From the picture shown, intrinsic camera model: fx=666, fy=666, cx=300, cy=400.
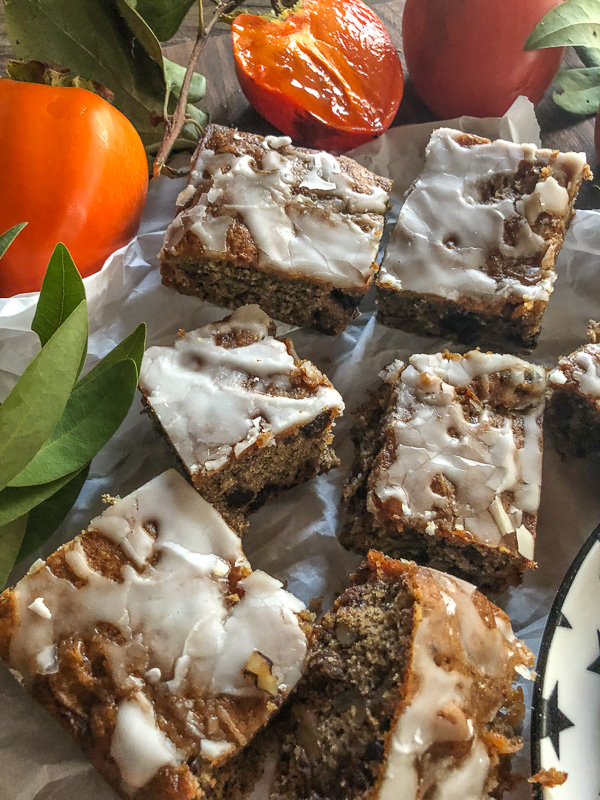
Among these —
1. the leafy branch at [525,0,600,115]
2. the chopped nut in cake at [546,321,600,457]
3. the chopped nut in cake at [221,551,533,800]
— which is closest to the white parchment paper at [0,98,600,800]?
the chopped nut in cake at [546,321,600,457]

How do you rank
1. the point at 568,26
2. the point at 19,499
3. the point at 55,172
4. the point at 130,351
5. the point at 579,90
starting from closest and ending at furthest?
the point at 19,499 → the point at 130,351 → the point at 55,172 → the point at 568,26 → the point at 579,90

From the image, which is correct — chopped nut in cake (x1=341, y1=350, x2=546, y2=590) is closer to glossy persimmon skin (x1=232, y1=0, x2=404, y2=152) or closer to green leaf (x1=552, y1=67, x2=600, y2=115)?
glossy persimmon skin (x1=232, y1=0, x2=404, y2=152)

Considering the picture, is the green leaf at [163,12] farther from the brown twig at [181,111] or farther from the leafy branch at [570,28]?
the leafy branch at [570,28]

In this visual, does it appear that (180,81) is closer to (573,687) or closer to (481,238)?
(481,238)

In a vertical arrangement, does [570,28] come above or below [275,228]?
above

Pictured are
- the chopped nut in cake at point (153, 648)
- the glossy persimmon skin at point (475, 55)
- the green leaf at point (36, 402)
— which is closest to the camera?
the green leaf at point (36, 402)

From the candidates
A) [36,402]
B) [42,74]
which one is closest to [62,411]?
[36,402]

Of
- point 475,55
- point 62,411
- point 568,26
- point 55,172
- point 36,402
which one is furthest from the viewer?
point 475,55

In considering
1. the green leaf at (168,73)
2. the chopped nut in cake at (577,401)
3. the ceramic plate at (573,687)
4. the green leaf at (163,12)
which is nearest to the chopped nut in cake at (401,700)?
the ceramic plate at (573,687)
